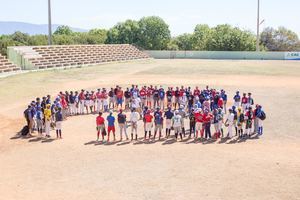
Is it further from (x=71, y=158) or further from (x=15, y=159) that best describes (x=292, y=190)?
(x=15, y=159)

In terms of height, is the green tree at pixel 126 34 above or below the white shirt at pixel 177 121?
above

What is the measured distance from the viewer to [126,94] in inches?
1096

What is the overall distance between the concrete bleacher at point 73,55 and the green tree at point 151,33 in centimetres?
632

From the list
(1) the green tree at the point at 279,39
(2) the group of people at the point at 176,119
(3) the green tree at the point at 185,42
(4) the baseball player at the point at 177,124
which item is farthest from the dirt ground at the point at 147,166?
(1) the green tree at the point at 279,39

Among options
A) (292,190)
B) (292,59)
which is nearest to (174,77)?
(292,190)

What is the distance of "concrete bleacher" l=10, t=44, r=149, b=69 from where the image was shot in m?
55.0

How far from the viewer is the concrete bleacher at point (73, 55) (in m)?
55.0

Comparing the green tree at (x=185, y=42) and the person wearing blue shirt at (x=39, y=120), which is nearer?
the person wearing blue shirt at (x=39, y=120)

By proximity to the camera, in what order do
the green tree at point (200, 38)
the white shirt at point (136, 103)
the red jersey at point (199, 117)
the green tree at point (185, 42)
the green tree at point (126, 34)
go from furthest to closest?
the green tree at point (185, 42) → the green tree at point (200, 38) → the green tree at point (126, 34) → the white shirt at point (136, 103) → the red jersey at point (199, 117)

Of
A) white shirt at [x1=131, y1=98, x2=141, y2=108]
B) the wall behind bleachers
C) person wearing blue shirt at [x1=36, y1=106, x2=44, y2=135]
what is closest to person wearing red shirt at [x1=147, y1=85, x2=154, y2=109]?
white shirt at [x1=131, y1=98, x2=141, y2=108]

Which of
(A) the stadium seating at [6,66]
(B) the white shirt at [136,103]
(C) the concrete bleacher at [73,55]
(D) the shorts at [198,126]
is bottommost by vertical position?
(D) the shorts at [198,126]

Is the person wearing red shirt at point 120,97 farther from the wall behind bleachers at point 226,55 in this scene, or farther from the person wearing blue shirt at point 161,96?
the wall behind bleachers at point 226,55

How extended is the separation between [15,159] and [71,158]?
235 centimetres

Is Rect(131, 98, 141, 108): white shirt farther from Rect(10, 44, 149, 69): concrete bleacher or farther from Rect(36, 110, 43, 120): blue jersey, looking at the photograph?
Rect(10, 44, 149, 69): concrete bleacher
